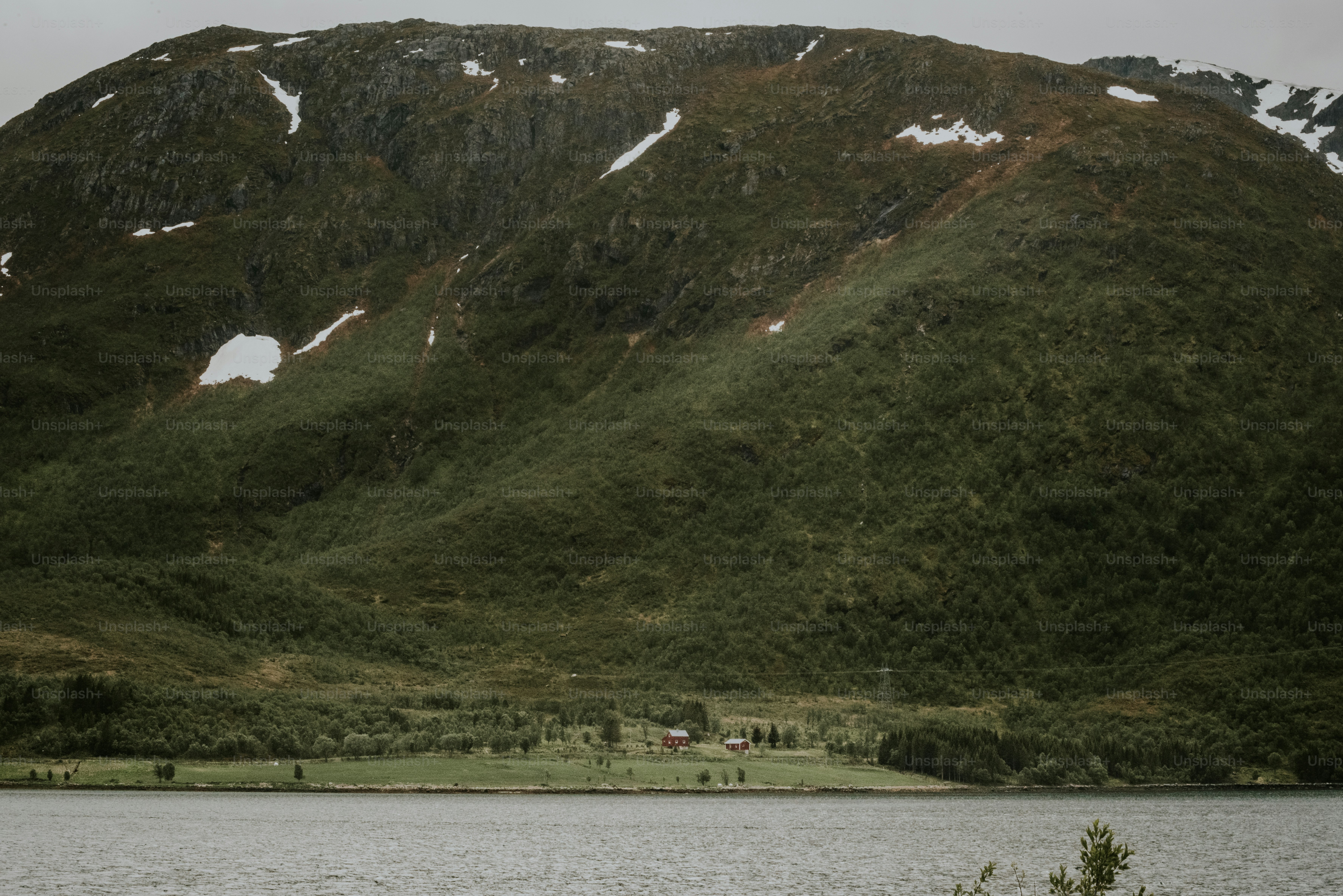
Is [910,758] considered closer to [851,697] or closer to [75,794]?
[851,697]

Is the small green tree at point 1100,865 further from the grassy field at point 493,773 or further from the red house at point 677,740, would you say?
the red house at point 677,740

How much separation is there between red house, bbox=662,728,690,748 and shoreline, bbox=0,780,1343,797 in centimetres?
841

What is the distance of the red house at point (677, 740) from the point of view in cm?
12081

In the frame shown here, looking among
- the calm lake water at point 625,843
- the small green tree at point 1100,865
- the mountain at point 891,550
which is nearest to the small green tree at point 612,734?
the calm lake water at point 625,843

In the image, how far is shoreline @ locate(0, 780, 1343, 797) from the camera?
102m

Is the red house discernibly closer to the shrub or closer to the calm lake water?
the calm lake water

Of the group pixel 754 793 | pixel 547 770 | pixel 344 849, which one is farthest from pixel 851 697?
pixel 344 849

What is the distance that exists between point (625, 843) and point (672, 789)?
111ft

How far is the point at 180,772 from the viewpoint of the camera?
104438 millimetres

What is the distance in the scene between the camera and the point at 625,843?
3091 inches

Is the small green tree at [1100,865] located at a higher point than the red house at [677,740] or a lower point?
higher

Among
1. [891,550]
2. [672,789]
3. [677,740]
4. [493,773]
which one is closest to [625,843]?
[493,773]

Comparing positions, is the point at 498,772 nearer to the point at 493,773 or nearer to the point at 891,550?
the point at 493,773

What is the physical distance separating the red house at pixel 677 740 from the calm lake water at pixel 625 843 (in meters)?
10.2
